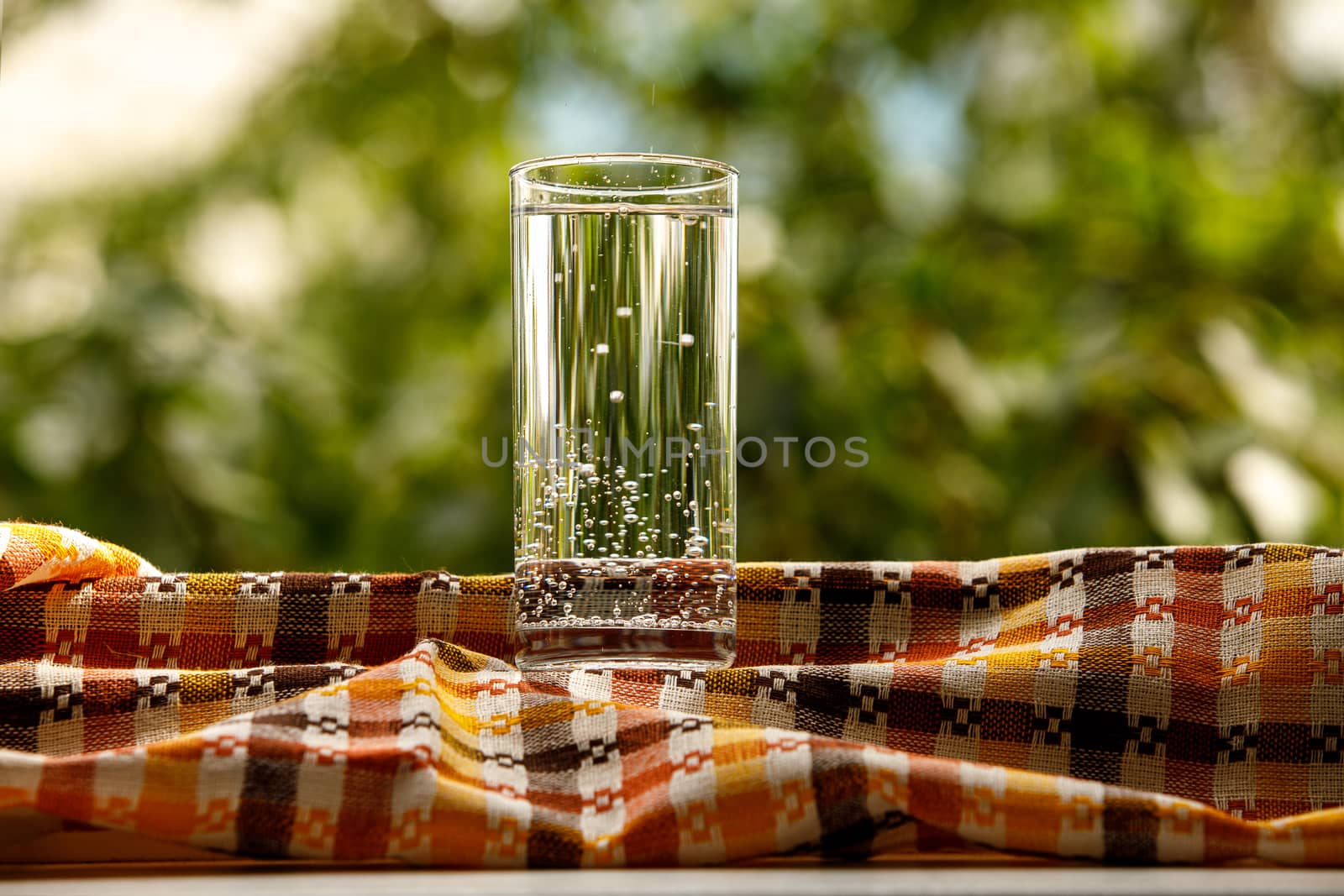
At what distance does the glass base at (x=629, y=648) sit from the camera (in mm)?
534

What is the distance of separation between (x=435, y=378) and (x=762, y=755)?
106cm

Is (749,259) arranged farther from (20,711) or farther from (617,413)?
(20,711)

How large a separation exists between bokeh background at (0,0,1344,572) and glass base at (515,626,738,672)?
0.63 metres

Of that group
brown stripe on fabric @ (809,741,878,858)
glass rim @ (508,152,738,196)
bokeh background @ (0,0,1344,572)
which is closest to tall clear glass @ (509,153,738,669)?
glass rim @ (508,152,738,196)

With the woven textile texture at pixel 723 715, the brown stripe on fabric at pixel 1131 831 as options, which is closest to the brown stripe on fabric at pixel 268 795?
the woven textile texture at pixel 723 715

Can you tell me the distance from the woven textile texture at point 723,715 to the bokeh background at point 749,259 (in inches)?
23.4

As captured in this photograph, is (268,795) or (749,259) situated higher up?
(749,259)

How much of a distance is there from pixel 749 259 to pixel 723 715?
2.91 ft

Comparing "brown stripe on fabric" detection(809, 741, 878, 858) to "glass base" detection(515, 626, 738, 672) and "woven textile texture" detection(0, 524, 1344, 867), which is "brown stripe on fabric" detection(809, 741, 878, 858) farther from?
A: "glass base" detection(515, 626, 738, 672)

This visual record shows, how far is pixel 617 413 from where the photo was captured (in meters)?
0.55

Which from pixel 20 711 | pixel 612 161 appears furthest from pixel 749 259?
pixel 20 711

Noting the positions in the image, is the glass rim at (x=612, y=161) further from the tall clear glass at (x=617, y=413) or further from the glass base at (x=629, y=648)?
the glass base at (x=629, y=648)

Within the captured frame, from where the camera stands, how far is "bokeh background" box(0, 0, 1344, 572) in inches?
48.0

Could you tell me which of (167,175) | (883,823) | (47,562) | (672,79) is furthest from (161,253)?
(883,823)
